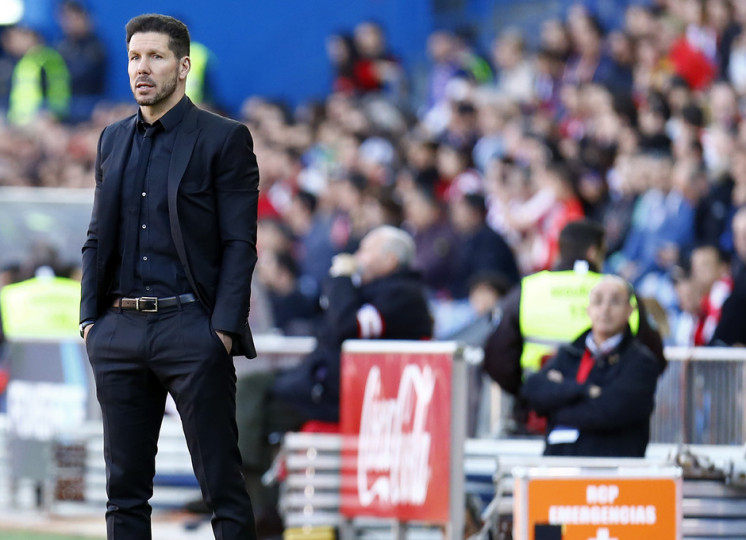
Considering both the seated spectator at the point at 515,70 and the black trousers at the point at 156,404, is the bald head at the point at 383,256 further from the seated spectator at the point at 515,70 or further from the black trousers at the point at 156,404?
the seated spectator at the point at 515,70

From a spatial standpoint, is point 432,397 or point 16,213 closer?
point 432,397

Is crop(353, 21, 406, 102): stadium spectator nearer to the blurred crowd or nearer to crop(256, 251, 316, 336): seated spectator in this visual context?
the blurred crowd

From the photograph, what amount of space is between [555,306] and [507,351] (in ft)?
1.26

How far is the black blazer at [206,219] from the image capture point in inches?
212

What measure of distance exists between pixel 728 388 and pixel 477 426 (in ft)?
5.38

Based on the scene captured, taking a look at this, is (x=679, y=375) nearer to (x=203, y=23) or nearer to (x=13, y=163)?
(x=13, y=163)

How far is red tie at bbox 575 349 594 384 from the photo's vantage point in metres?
7.35

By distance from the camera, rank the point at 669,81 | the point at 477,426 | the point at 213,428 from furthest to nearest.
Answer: the point at 669,81
the point at 477,426
the point at 213,428

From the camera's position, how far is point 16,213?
41.1 ft

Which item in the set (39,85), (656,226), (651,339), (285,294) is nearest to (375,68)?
(39,85)

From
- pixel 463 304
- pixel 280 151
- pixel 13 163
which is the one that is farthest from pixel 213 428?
pixel 13 163

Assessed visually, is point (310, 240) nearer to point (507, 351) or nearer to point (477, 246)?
point (477, 246)

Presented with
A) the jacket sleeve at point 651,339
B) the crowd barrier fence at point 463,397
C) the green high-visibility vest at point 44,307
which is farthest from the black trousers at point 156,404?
the green high-visibility vest at point 44,307

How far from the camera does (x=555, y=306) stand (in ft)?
26.7
